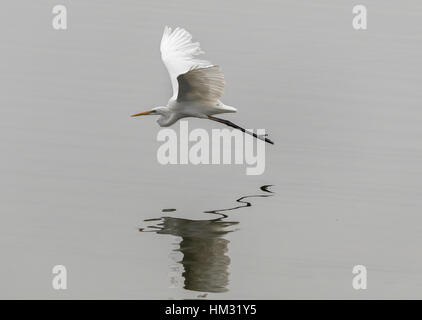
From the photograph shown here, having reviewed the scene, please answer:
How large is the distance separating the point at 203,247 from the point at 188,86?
2463mm

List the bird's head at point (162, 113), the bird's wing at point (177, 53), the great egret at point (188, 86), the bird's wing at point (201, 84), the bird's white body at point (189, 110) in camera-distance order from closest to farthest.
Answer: the bird's wing at point (201, 84) → the great egret at point (188, 86) → the bird's white body at point (189, 110) → the bird's head at point (162, 113) → the bird's wing at point (177, 53)

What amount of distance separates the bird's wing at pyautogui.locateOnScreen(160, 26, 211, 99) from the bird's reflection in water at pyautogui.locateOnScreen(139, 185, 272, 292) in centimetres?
216

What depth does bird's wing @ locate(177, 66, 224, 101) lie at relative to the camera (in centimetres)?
1266

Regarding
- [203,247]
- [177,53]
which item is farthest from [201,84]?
[203,247]

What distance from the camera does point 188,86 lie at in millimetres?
13133

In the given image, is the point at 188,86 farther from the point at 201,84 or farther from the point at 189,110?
the point at 189,110

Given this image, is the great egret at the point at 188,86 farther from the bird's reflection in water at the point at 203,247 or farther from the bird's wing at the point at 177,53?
the bird's reflection in water at the point at 203,247

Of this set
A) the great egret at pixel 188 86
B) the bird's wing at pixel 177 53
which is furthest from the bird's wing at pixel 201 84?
the bird's wing at pixel 177 53

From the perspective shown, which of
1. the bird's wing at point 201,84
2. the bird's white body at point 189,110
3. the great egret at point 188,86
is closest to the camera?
Result: the bird's wing at point 201,84

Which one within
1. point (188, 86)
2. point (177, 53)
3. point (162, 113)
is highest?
point (177, 53)

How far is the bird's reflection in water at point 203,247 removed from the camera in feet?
35.8

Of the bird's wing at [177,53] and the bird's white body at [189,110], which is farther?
the bird's wing at [177,53]

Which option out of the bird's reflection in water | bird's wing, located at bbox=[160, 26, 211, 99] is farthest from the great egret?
the bird's reflection in water

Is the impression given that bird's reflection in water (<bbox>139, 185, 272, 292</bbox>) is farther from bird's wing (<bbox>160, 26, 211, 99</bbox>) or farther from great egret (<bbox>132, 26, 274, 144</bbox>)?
bird's wing (<bbox>160, 26, 211, 99</bbox>)
